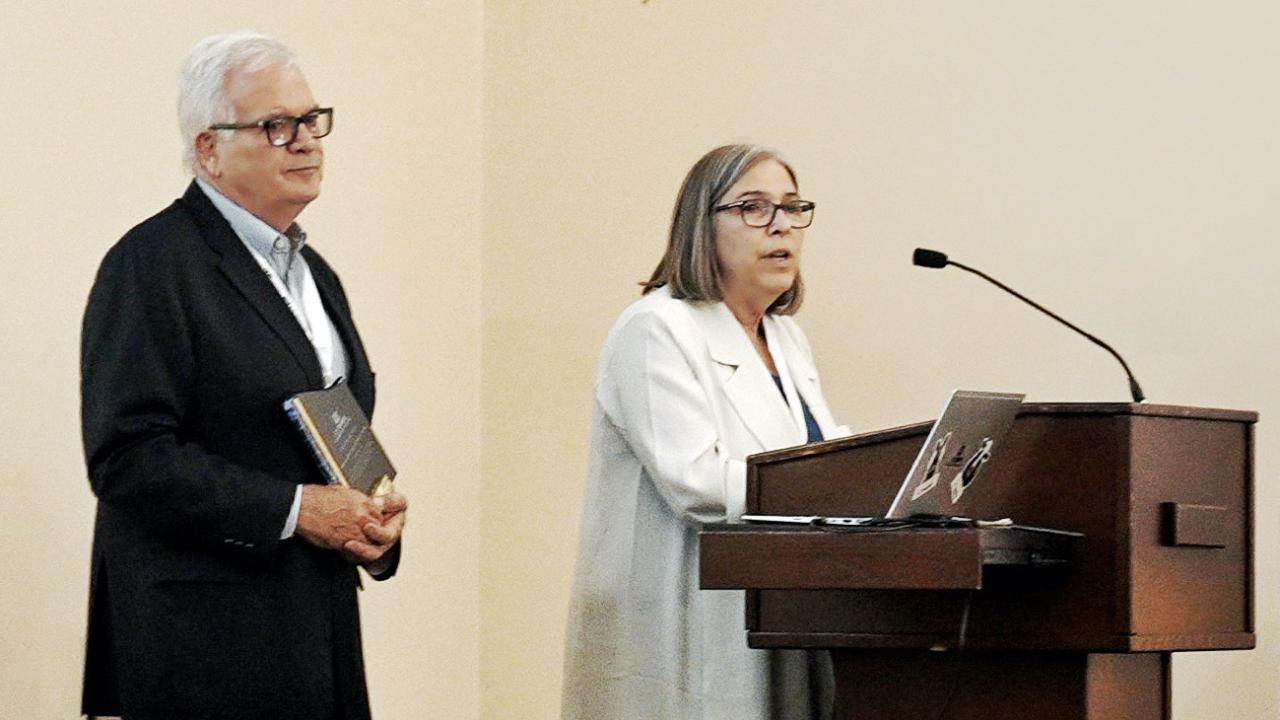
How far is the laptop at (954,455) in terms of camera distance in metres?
2.86

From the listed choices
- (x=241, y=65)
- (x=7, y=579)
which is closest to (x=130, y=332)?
(x=241, y=65)

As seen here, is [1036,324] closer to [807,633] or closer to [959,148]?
[959,148]

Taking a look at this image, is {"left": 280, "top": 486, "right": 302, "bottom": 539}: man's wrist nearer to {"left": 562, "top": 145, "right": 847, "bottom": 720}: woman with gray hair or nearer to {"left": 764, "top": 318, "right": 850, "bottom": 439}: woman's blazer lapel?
{"left": 562, "top": 145, "right": 847, "bottom": 720}: woman with gray hair

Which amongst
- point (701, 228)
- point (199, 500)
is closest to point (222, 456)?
point (199, 500)

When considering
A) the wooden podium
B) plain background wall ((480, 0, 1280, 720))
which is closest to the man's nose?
the wooden podium

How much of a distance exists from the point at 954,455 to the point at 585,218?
2.99 m

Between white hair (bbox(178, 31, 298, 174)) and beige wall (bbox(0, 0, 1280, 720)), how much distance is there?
0.86 meters

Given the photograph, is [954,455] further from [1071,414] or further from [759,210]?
[759,210]

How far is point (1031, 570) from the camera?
3.02 m

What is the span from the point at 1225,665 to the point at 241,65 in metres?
2.96

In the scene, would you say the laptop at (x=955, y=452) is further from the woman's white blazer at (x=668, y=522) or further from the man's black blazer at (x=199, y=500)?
the man's black blazer at (x=199, y=500)

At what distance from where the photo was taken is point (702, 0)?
568 centimetres

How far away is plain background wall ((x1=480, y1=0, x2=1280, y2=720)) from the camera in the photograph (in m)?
4.90

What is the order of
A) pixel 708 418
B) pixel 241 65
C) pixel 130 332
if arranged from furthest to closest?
pixel 708 418 → pixel 241 65 → pixel 130 332
